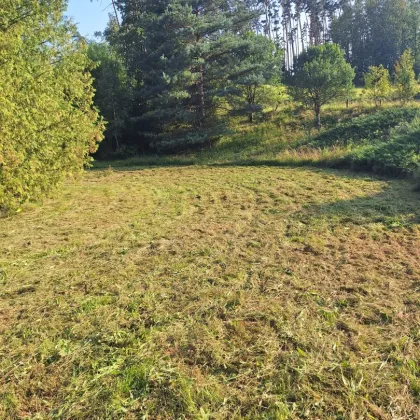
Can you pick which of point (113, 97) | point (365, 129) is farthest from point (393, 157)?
point (113, 97)

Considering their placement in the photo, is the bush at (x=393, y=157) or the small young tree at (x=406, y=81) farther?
the small young tree at (x=406, y=81)

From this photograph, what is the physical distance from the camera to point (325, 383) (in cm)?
213

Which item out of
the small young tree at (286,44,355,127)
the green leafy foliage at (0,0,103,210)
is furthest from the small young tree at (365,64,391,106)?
the green leafy foliage at (0,0,103,210)

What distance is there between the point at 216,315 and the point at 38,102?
560 centimetres

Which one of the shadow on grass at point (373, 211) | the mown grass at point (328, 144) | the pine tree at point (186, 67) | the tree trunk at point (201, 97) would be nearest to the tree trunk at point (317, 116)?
the mown grass at point (328, 144)

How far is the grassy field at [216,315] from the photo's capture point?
2051mm

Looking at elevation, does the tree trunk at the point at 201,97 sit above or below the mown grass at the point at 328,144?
above

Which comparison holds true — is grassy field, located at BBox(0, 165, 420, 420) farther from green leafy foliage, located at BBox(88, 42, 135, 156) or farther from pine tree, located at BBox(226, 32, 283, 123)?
green leafy foliage, located at BBox(88, 42, 135, 156)

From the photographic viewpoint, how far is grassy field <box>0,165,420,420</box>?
6.73 ft

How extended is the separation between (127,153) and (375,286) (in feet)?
50.8

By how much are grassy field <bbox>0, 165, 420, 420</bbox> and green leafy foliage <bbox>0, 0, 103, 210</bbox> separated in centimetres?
100

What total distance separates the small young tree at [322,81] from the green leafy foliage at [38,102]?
12960 mm

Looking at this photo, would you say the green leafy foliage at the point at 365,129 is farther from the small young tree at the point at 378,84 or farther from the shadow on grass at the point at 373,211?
the shadow on grass at the point at 373,211

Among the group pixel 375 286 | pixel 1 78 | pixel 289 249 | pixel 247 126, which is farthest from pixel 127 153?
pixel 375 286
